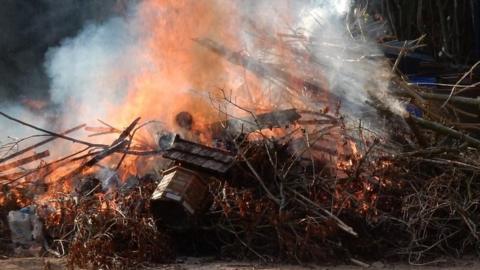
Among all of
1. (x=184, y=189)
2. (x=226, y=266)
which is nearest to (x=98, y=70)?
(x=184, y=189)

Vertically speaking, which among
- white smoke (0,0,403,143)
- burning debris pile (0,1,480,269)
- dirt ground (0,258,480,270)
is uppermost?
white smoke (0,0,403,143)

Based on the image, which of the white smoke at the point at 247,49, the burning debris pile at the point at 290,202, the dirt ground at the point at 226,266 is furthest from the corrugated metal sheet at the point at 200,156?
the white smoke at the point at 247,49

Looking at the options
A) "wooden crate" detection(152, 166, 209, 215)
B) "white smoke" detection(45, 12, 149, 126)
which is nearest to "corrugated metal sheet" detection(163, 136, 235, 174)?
"wooden crate" detection(152, 166, 209, 215)

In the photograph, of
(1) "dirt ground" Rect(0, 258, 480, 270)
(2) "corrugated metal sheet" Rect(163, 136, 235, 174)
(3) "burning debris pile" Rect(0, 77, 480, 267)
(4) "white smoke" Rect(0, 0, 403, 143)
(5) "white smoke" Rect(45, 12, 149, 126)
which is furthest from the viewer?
(5) "white smoke" Rect(45, 12, 149, 126)

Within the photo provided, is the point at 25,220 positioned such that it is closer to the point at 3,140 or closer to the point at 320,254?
the point at 320,254

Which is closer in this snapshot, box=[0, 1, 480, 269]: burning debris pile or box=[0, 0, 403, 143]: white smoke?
box=[0, 1, 480, 269]: burning debris pile

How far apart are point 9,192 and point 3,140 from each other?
3.15 meters

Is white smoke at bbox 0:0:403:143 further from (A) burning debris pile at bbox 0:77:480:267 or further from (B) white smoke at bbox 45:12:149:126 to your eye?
(A) burning debris pile at bbox 0:77:480:267

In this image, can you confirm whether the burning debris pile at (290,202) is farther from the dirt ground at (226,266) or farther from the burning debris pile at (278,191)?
the dirt ground at (226,266)

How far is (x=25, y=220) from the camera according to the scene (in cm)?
604

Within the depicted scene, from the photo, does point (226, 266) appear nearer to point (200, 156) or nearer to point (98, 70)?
point (200, 156)

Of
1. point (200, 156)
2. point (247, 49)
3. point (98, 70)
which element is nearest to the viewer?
point (200, 156)

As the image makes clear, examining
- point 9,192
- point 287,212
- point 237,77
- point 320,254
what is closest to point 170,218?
point 287,212

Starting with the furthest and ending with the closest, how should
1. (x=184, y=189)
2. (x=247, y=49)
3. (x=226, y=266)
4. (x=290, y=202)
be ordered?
(x=247, y=49), (x=290, y=202), (x=184, y=189), (x=226, y=266)
